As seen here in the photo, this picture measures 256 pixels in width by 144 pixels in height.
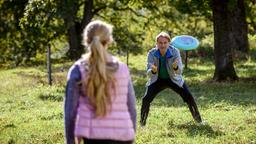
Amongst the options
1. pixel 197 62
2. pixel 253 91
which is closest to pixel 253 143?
pixel 253 91

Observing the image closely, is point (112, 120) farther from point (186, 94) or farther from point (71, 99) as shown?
point (186, 94)

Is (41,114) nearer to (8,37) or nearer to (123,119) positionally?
(123,119)

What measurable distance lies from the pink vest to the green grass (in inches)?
174

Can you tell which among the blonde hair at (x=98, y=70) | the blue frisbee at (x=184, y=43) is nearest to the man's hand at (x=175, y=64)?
the blue frisbee at (x=184, y=43)

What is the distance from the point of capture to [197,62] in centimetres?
2823

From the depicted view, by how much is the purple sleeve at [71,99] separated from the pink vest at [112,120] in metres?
0.05

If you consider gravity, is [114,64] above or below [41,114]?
above

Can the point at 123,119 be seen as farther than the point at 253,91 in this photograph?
No

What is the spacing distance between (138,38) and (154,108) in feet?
78.0

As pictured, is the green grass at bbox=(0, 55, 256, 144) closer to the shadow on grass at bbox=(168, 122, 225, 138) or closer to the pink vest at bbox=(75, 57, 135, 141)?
the shadow on grass at bbox=(168, 122, 225, 138)

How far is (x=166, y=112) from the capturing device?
13438mm

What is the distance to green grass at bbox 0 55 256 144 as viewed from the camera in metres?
10.2

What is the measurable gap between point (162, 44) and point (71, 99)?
5.55 meters

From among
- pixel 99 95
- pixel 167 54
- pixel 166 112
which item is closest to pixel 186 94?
pixel 167 54
